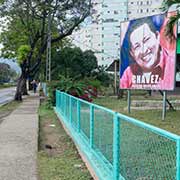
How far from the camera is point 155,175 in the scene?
420cm

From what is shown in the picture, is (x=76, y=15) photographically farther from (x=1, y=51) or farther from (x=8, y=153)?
(x=8, y=153)

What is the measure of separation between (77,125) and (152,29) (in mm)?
8087

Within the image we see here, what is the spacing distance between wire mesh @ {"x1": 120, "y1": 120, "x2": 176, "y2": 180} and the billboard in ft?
32.9

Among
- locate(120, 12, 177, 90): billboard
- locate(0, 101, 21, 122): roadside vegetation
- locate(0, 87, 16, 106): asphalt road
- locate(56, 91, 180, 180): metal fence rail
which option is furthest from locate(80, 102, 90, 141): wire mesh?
locate(0, 87, 16, 106): asphalt road

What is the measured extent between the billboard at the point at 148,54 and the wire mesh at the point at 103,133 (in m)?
8.22

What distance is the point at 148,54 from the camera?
16453 mm

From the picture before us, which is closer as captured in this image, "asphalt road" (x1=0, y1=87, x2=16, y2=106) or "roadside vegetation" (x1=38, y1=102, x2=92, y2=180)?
"roadside vegetation" (x1=38, y1=102, x2=92, y2=180)

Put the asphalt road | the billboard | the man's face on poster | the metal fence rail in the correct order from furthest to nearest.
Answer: the asphalt road < the man's face on poster < the billboard < the metal fence rail

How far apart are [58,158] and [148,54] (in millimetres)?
9288

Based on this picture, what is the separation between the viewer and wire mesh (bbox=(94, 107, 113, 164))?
5.90m

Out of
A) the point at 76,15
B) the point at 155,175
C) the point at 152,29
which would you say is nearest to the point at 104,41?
the point at 76,15

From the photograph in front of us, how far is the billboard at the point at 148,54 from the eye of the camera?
1506 cm

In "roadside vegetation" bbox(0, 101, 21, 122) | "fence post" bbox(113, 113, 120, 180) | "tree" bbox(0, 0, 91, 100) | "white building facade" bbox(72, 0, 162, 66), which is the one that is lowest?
"roadside vegetation" bbox(0, 101, 21, 122)

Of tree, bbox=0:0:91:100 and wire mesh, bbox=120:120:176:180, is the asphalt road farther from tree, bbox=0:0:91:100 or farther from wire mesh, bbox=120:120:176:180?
wire mesh, bbox=120:120:176:180
